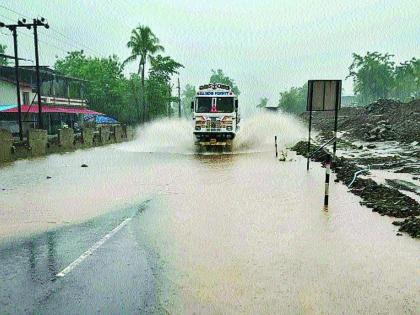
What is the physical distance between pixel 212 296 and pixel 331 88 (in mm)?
10196

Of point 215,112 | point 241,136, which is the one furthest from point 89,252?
point 241,136

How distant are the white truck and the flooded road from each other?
10.3 m

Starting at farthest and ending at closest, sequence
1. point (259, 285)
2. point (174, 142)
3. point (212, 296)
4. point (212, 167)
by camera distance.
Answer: point (174, 142) < point (212, 167) < point (259, 285) < point (212, 296)

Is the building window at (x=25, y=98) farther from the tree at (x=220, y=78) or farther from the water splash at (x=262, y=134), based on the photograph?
the tree at (x=220, y=78)

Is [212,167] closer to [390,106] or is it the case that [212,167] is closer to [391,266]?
[391,266]

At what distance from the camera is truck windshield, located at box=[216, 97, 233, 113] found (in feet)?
72.0

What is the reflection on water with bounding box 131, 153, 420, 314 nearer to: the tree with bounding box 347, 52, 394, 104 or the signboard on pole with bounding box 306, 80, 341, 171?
the signboard on pole with bounding box 306, 80, 341, 171

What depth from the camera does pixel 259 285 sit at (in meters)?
4.74

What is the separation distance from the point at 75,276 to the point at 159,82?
157 feet

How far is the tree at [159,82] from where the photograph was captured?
1923 inches

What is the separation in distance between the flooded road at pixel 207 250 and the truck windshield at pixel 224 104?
10.6m

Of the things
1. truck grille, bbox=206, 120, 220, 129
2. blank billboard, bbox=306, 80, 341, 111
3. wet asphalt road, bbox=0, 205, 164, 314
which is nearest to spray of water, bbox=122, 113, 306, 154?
truck grille, bbox=206, 120, 220, 129

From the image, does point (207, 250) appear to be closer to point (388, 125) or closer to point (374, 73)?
point (388, 125)

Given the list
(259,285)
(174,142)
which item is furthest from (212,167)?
(174,142)
